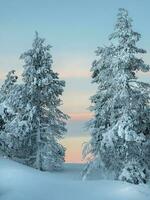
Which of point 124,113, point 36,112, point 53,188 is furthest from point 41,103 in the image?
point 53,188

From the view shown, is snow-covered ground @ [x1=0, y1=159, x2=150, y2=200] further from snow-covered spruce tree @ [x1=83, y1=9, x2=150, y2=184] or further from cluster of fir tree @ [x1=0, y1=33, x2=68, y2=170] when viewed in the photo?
cluster of fir tree @ [x1=0, y1=33, x2=68, y2=170]

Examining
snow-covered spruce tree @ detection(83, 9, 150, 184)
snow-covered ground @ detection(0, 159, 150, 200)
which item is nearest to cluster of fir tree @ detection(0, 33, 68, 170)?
snow-covered spruce tree @ detection(83, 9, 150, 184)

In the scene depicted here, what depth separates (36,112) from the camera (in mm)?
41562

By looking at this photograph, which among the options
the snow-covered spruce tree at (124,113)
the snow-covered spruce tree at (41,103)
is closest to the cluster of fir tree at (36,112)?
the snow-covered spruce tree at (41,103)

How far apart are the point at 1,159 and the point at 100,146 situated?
39.8 ft

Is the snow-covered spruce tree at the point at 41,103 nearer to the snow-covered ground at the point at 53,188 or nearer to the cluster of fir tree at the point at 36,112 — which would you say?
the cluster of fir tree at the point at 36,112

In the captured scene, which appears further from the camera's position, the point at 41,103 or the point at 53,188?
the point at 41,103

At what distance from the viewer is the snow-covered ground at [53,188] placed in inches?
658

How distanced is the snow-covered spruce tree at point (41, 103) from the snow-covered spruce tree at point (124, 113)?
8915mm

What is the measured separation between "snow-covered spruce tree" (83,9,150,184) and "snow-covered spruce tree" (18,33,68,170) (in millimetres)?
8915

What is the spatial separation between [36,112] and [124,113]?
1237 cm

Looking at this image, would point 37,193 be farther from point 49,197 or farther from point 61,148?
point 61,148

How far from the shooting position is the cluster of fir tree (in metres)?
41.4

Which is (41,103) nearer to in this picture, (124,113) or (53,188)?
(124,113)
